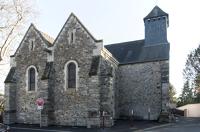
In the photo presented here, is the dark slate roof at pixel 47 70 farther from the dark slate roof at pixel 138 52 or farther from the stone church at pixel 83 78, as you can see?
the dark slate roof at pixel 138 52

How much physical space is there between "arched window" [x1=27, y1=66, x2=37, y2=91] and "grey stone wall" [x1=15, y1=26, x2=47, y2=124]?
36 centimetres

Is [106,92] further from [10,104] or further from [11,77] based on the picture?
[11,77]

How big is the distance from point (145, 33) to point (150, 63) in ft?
15.5

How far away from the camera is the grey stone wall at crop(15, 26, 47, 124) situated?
94.4 feet

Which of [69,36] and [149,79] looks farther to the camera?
[149,79]

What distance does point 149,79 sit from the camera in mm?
32688

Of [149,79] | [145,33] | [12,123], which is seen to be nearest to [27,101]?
[12,123]

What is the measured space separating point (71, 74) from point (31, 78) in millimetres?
4570

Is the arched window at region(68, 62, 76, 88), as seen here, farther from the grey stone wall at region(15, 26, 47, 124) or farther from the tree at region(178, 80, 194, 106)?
the tree at region(178, 80, 194, 106)

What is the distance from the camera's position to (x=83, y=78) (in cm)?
2669

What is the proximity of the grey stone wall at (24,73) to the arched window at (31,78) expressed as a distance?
36 centimetres

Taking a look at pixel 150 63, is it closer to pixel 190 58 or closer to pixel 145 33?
pixel 145 33

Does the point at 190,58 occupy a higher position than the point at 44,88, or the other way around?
the point at 190,58

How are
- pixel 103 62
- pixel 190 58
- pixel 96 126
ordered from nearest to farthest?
pixel 96 126 → pixel 103 62 → pixel 190 58
